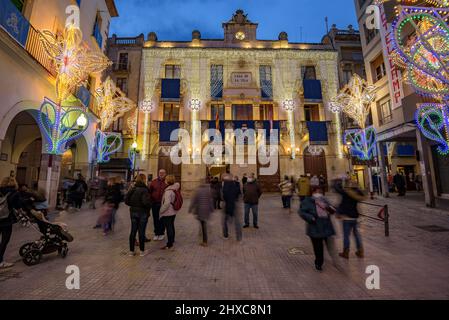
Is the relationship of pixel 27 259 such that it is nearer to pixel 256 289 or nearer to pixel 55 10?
pixel 256 289

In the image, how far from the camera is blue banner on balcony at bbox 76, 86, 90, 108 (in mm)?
11602

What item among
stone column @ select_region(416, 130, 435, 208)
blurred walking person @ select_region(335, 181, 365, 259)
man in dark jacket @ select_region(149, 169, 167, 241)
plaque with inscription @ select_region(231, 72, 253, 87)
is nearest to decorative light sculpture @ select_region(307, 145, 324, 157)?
plaque with inscription @ select_region(231, 72, 253, 87)

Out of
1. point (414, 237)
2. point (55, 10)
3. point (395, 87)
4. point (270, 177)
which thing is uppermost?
point (55, 10)

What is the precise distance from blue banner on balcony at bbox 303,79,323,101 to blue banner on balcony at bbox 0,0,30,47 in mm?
21012

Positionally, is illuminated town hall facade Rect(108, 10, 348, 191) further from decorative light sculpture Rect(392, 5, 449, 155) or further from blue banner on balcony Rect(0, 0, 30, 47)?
blue banner on balcony Rect(0, 0, 30, 47)

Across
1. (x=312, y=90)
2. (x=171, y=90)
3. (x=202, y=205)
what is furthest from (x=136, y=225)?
(x=312, y=90)

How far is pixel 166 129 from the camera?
68.2 feet

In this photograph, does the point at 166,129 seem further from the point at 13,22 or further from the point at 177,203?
the point at 177,203

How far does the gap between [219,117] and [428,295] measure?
20180 mm

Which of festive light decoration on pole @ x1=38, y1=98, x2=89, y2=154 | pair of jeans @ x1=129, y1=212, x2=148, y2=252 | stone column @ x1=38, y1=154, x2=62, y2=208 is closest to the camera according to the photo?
pair of jeans @ x1=129, y1=212, x2=148, y2=252

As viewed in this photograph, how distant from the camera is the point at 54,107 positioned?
31.3 ft

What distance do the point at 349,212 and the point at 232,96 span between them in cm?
1891
